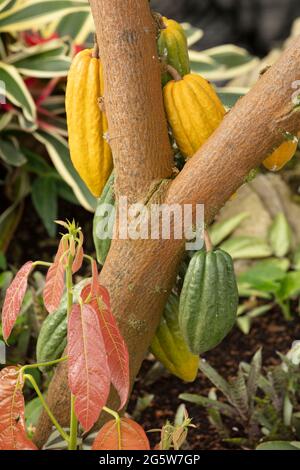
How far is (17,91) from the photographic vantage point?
246 centimetres

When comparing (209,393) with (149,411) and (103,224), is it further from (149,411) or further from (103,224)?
(103,224)

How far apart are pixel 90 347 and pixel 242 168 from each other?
35 centimetres

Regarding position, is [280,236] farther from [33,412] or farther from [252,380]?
[33,412]

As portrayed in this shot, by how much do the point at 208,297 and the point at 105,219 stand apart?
0.21 metres

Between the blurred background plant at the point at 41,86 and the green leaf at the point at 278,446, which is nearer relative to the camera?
the green leaf at the point at 278,446

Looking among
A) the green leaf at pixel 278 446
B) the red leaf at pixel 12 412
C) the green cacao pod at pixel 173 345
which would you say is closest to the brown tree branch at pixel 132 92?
the green cacao pod at pixel 173 345

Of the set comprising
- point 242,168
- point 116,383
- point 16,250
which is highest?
point 242,168

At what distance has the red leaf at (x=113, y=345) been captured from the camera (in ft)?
3.50

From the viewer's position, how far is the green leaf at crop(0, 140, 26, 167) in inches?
97.8

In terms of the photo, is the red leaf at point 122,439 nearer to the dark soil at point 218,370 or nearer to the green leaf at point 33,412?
the green leaf at point 33,412

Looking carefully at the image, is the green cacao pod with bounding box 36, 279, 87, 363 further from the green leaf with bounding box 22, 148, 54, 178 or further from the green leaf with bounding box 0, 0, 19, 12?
the green leaf with bounding box 0, 0, 19, 12

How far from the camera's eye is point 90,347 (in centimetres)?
101

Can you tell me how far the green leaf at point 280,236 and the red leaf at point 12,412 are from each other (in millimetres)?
1508
